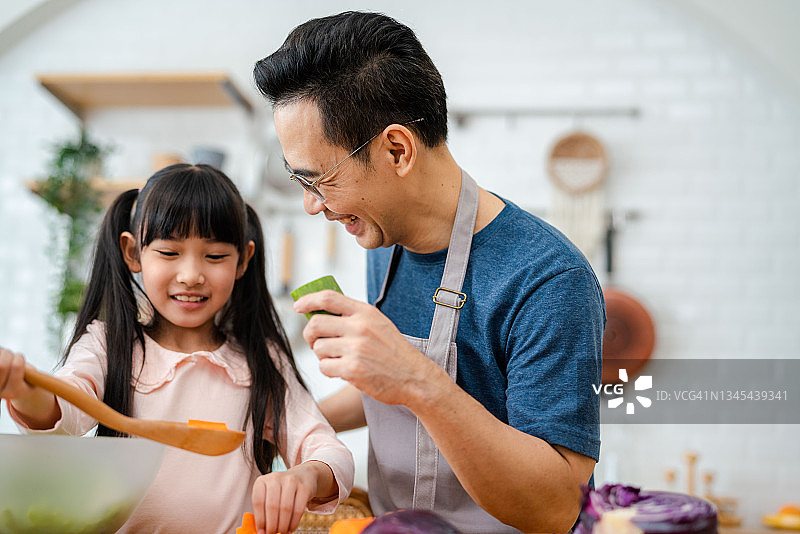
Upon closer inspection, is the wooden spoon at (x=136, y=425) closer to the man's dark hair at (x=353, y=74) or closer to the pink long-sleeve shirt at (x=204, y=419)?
the pink long-sleeve shirt at (x=204, y=419)

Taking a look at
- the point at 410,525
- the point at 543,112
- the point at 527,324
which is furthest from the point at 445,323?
the point at 543,112

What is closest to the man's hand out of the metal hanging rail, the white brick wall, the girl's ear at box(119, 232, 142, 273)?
the girl's ear at box(119, 232, 142, 273)

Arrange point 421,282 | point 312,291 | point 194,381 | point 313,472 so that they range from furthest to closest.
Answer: point 421,282, point 194,381, point 313,472, point 312,291

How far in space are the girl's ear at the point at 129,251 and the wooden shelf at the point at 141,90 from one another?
191 centimetres

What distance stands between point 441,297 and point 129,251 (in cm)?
67

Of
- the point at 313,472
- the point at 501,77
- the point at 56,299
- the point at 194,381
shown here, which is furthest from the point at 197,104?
the point at 313,472

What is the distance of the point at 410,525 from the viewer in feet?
2.39

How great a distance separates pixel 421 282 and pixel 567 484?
1.84ft

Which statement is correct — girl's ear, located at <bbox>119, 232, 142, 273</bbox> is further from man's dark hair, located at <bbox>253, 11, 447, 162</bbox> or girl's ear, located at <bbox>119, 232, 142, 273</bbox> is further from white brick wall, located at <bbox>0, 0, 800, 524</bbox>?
white brick wall, located at <bbox>0, 0, 800, 524</bbox>

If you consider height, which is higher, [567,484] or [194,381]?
[194,381]

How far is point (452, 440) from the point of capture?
1136 mm

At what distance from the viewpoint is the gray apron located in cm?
143

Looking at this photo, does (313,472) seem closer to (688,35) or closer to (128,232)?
(128,232)

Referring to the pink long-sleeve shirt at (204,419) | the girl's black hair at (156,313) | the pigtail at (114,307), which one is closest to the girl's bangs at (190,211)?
the girl's black hair at (156,313)
